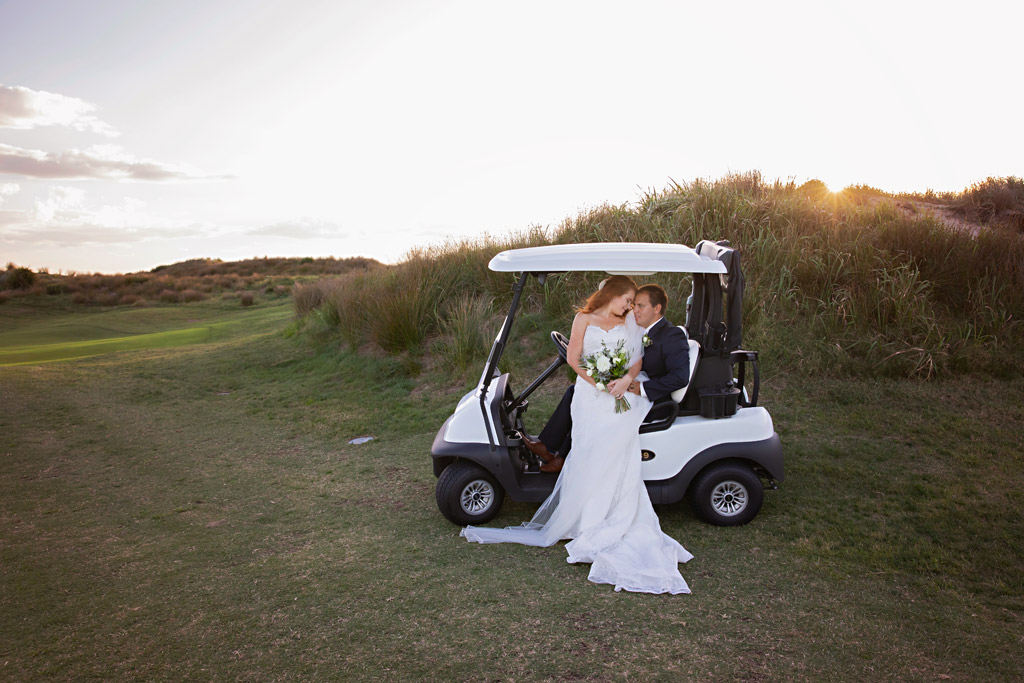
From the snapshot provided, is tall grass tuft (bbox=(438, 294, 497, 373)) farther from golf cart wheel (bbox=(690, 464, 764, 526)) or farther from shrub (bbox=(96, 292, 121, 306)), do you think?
shrub (bbox=(96, 292, 121, 306))

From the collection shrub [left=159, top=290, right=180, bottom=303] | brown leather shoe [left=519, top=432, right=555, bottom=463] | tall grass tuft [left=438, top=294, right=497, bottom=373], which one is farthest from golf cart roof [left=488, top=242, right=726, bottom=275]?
shrub [left=159, top=290, right=180, bottom=303]

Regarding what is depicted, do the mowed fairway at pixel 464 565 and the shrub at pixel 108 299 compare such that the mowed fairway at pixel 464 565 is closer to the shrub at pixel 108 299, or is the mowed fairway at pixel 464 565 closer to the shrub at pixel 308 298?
the shrub at pixel 308 298

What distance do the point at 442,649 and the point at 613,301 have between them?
97.2 inches

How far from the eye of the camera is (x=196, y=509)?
5.43m

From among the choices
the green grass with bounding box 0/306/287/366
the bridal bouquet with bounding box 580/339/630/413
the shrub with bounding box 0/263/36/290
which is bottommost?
the green grass with bounding box 0/306/287/366

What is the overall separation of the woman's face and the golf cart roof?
163 mm

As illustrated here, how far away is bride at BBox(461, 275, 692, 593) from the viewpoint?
4.11 meters

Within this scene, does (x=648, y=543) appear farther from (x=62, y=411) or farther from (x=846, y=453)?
(x=62, y=411)

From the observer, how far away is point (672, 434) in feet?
14.6

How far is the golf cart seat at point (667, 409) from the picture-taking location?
4480mm

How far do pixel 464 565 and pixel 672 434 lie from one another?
1670 mm

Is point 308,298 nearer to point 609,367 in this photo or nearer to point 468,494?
point 468,494

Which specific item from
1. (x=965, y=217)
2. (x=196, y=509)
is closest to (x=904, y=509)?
(x=196, y=509)

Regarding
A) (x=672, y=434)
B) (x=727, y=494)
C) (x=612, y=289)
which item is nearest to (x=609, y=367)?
(x=612, y=289)
